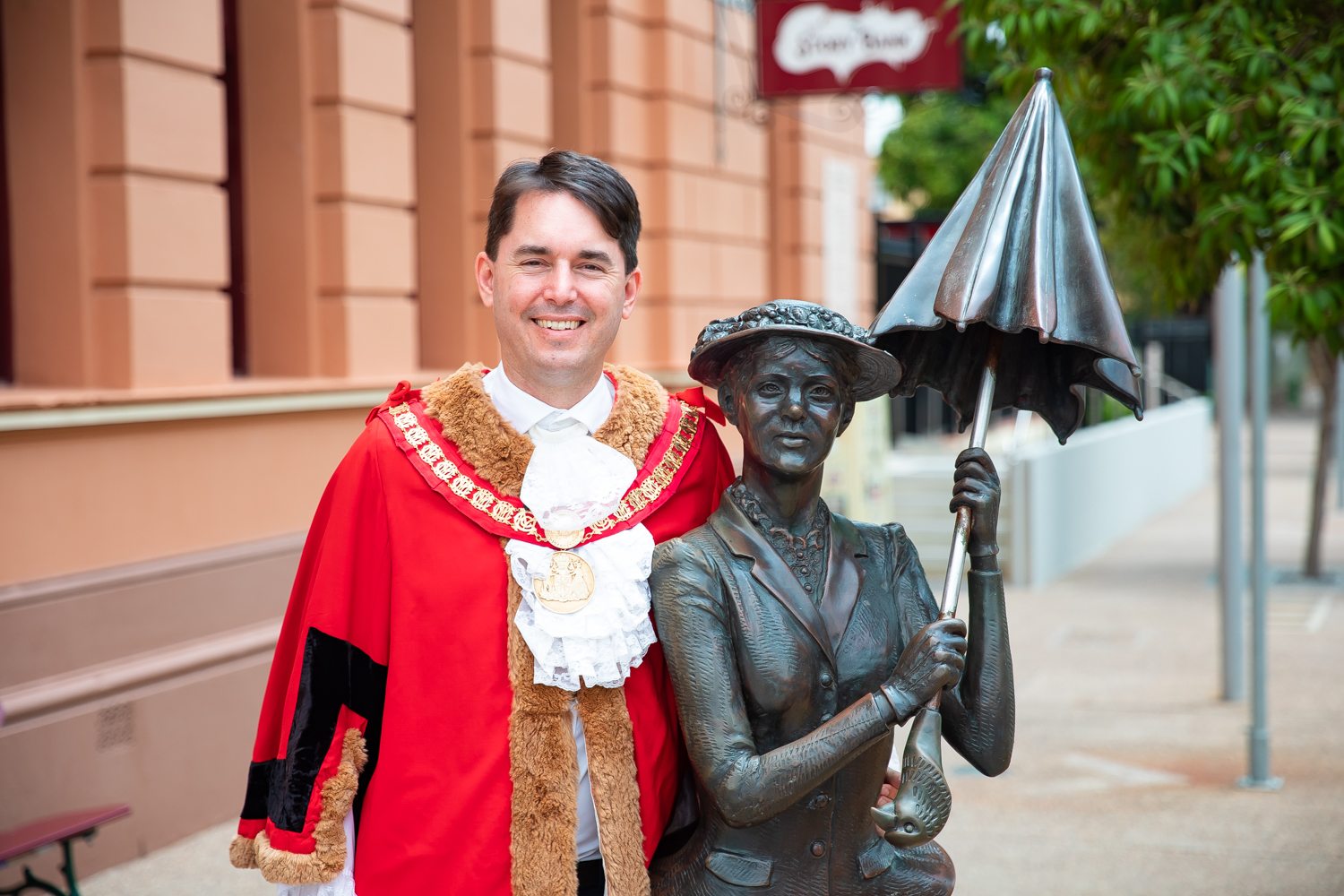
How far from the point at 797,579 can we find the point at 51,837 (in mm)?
3269

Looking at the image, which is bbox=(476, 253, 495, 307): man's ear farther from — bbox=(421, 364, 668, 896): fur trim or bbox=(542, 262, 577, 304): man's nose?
bbox=(421, 364, 668, 896): fur trim

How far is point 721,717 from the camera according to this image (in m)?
2.17

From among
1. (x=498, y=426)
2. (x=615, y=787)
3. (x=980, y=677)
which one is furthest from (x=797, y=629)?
(x=498, y=426)

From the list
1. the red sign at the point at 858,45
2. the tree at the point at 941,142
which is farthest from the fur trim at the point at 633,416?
the tree at the point at 941,142

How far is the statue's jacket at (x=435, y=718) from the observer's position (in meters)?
2.40

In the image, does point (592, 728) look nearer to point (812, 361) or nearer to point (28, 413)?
point (812, 361)

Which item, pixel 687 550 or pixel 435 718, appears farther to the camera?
pixel 435 718

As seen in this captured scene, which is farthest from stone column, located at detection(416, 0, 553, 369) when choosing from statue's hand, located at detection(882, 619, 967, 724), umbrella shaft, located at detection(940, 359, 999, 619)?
Result: statue's hand, located at detection(882, 619, 967, 724)

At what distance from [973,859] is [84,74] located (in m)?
4.86

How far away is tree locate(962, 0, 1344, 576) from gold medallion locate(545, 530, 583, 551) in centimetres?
246

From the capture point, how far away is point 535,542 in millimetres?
2455

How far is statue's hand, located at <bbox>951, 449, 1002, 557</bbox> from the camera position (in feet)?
7.68

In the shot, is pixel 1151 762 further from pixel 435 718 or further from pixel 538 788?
pixel 435 718

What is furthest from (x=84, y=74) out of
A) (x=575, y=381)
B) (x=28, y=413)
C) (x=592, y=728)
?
(x=592, y=728)
